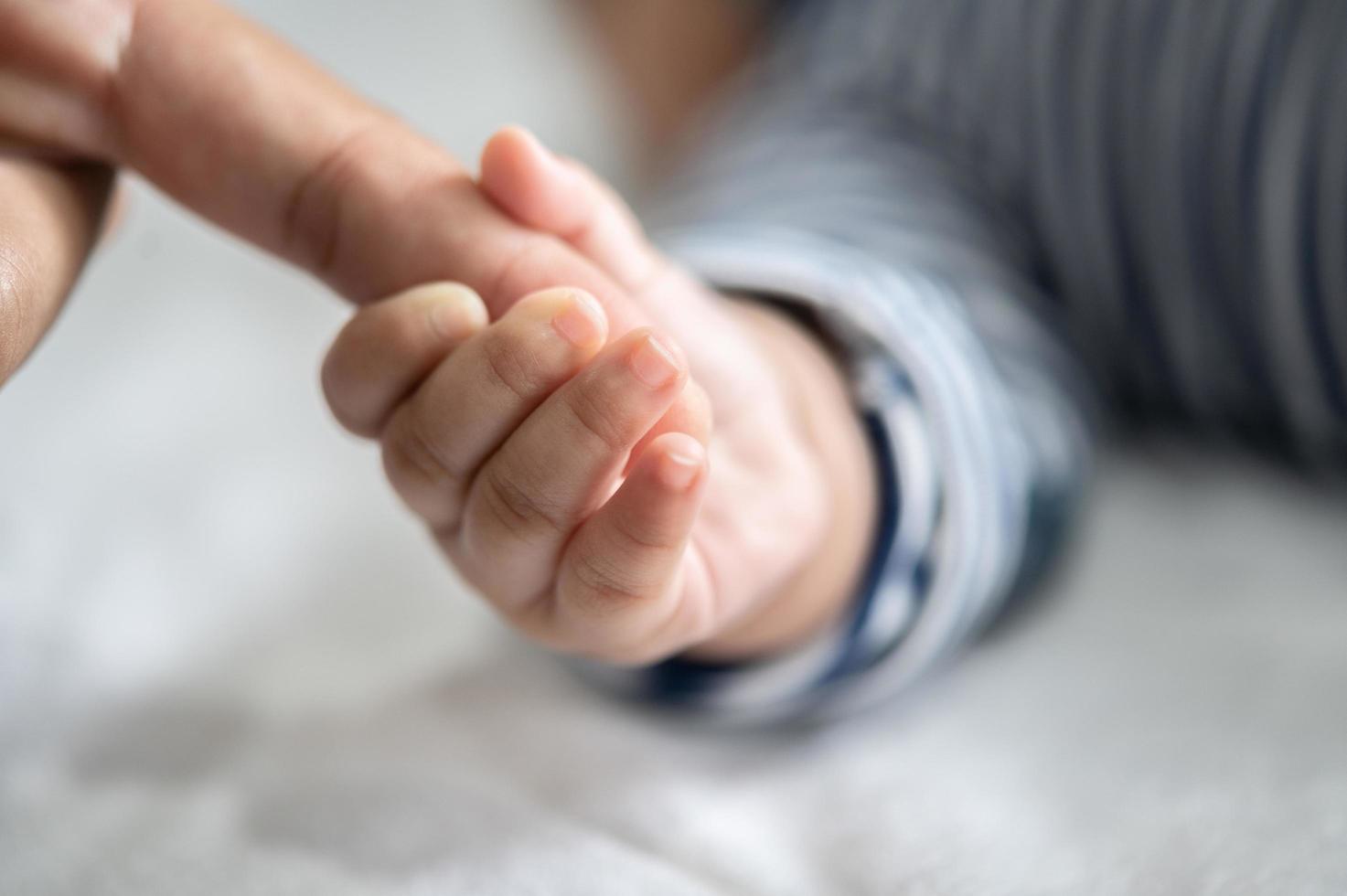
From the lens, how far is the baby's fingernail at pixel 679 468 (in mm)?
292

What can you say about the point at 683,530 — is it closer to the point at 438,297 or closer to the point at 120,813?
the point at 438,297

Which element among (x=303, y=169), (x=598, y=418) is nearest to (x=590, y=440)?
(x=598, y=418)

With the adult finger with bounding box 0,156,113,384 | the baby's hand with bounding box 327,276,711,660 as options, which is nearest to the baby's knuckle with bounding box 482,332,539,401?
the baby's hand with bounding box 327,276,711,660

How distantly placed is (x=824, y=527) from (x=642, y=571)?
123mm

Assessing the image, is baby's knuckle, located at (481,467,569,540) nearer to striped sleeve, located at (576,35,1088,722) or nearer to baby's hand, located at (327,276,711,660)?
baby's hand, located at (327,276,711,660)

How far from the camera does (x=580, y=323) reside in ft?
0.99

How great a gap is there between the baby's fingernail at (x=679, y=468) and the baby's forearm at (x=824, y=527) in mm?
138

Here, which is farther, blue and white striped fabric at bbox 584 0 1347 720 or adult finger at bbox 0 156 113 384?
blue and white striped fabric at bbox 584 0 1347 720

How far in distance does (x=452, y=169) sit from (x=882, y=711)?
0.26m

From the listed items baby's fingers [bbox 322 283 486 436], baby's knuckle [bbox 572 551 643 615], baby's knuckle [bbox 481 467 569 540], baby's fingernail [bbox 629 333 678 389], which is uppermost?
baby's fingers [bbox 322 283 486 436]

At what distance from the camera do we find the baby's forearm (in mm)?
433

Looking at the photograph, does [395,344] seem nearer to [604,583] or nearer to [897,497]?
[604,583]

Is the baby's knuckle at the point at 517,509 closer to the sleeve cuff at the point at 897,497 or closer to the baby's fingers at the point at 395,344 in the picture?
the baby's fingers at the point at 395,344

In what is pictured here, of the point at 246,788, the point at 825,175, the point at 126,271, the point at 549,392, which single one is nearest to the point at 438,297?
the point at 549,392
